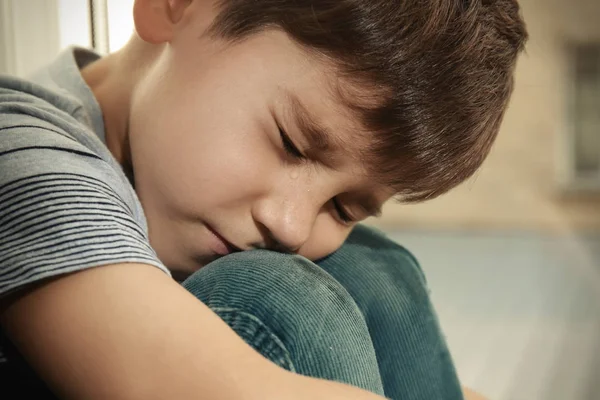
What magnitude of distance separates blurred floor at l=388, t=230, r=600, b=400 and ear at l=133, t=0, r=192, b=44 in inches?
62.7

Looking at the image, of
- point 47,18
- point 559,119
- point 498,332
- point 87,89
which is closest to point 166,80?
point 87,89

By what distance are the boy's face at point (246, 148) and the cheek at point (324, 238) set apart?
39 mm

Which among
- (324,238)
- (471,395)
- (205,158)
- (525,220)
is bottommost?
(525,220)

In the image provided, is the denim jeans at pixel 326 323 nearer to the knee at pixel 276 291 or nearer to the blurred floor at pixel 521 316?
the knee at pixel 276 291

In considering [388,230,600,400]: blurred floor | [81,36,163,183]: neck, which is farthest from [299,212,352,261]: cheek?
[388,230,600,400]: blurred floor

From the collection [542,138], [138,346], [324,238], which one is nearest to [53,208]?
[138,346]

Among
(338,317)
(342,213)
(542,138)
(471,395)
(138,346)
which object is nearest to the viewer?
(138,346)

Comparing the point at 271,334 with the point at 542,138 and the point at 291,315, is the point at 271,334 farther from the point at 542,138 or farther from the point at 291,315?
the point at 542,138

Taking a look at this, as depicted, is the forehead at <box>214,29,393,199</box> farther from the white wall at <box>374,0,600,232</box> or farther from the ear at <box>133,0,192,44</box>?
the white wall at <box>374,0,600,232</box>

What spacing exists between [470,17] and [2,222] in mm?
512

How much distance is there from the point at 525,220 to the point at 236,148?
18.0ft

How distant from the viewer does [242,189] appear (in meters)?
0.69

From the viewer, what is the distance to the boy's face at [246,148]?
2.26 feet

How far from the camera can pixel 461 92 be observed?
729 mm
